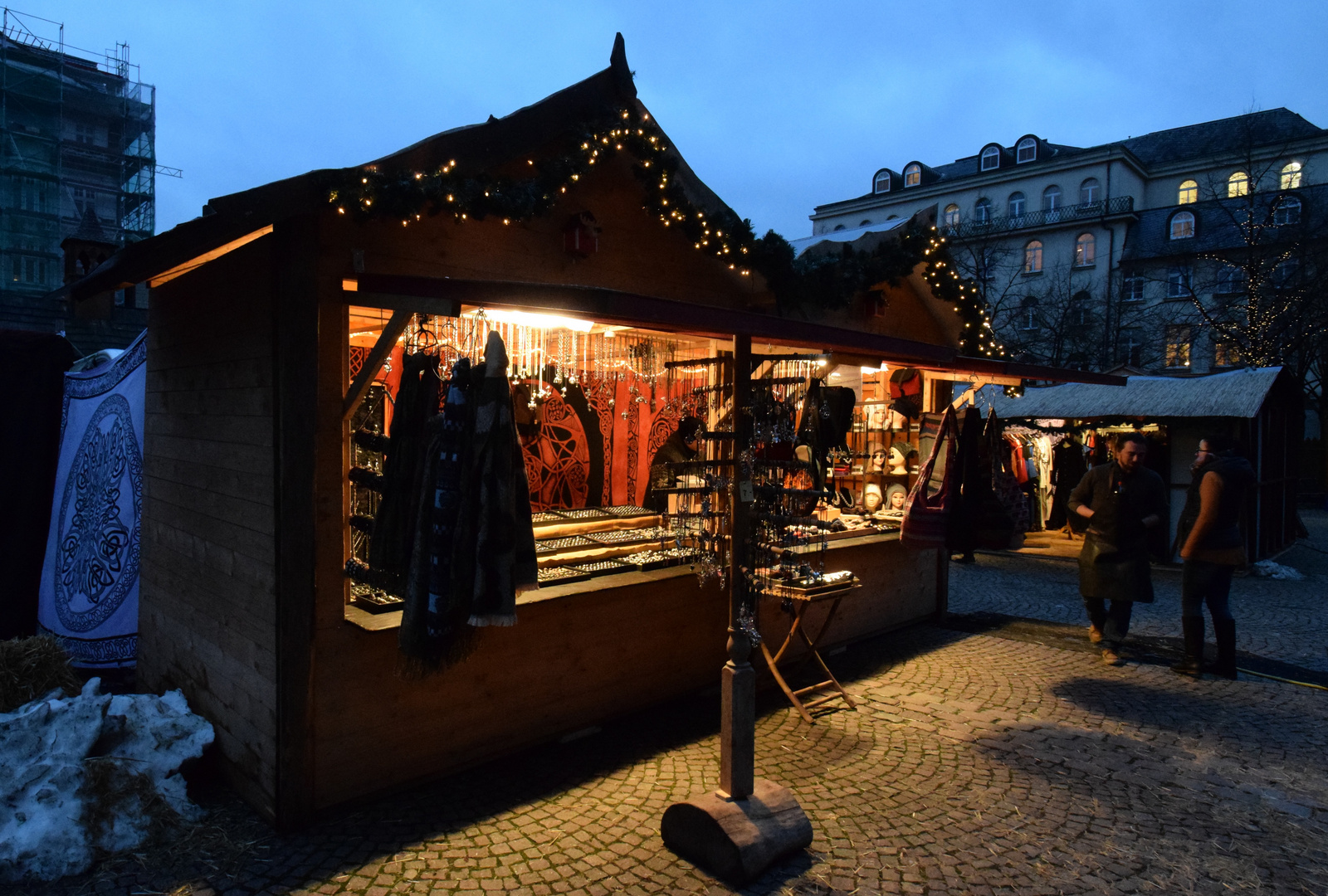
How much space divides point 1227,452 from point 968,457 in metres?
2.16

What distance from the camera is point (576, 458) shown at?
756 cm

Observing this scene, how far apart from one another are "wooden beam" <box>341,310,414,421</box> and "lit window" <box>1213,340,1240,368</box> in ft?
76.4

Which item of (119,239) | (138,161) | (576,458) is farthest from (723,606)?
(138,161)

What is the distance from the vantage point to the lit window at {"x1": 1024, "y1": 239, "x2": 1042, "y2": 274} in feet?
115

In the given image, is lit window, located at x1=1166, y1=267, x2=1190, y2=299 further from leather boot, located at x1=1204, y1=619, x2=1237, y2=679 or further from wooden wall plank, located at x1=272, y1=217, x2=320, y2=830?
wooden wall plank, located at x1=272, y1=217, x2=320, y2=830

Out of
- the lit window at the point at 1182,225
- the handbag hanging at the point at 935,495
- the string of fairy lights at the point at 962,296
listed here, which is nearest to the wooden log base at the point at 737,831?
the handbag hanging at the point at 935,495

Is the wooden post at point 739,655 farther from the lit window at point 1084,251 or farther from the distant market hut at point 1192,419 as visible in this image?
the lit window at point 1084,251

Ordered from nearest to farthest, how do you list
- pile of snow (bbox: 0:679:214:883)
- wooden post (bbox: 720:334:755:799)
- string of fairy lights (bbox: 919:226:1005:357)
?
pile of snow (bbox: 0:679:214:883) < wooden post (bbox: 720:334:755:799) < string of fairy lights (bbox: 919:226:1005:357)

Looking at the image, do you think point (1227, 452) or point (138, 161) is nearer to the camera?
point (1227, 452)

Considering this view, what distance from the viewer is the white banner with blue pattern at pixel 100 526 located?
574 centimetres

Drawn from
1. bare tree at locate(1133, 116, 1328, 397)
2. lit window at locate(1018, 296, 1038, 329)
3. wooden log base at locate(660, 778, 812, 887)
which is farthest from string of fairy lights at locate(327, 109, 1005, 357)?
lit window at locate(1018, 296, 1038, 329)

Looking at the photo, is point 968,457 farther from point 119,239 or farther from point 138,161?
point 138,161

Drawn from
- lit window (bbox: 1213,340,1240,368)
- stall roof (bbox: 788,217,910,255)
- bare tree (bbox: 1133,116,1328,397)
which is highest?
bare tree (bbox: 1133,116,1328,397)

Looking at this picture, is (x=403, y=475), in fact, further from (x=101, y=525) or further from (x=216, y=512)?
(x=101, y=525)
